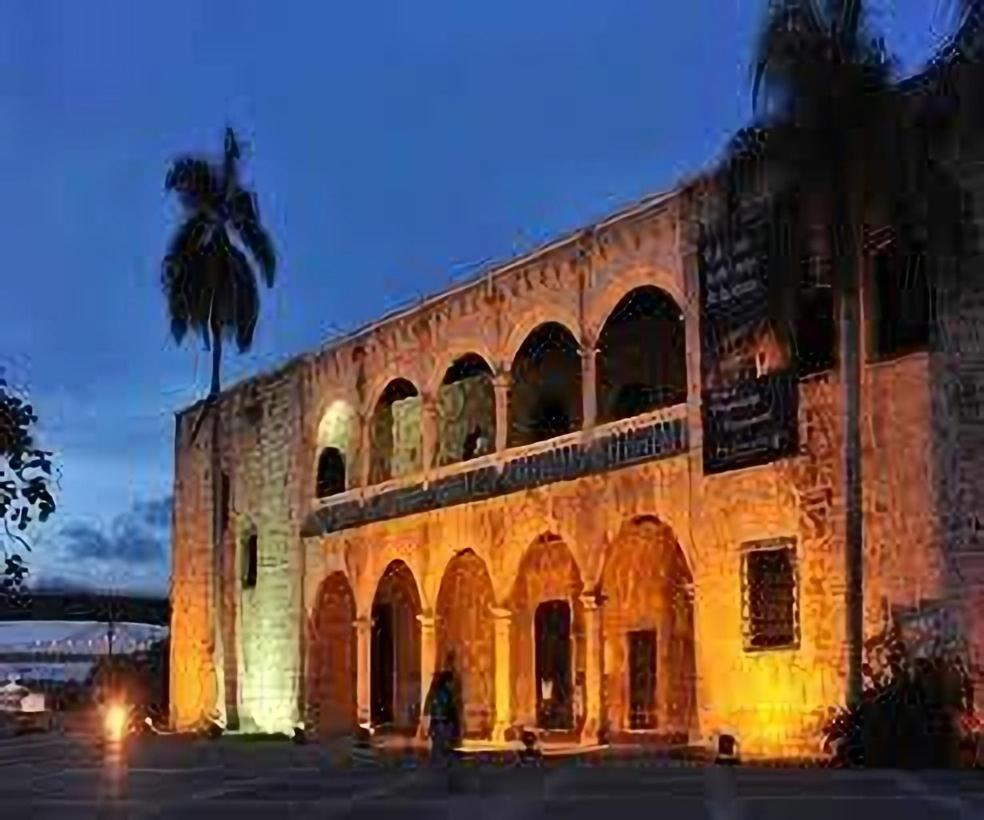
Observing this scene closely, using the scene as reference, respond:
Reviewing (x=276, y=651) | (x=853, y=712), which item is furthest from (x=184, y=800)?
(x=276, y=651)

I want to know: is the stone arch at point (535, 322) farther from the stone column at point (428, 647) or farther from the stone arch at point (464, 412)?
the stone column at point (428, 647)

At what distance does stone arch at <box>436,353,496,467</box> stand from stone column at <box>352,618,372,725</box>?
4.28 meters

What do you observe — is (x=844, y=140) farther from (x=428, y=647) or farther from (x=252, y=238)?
(x=252, y=238)

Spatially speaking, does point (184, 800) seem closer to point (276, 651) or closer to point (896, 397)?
point (896, 397)

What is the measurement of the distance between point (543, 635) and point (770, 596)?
9.38 m

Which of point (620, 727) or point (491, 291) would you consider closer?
point (620, 727)

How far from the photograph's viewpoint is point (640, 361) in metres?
33.5

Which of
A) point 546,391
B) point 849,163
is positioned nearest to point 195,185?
point 546,391

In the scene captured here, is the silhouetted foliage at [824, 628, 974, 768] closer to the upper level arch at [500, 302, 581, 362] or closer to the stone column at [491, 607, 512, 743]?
the upper level arch at [500, 302, 581, 362]

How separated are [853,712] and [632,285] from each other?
8.86 metres

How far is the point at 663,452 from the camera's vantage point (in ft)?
94.8

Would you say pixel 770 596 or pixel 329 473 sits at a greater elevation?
pixel 329 473

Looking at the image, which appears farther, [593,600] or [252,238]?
[252,238]

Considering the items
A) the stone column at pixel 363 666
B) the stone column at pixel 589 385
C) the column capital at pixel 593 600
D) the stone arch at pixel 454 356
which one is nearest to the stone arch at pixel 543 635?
the column capital at pixel 593 600
